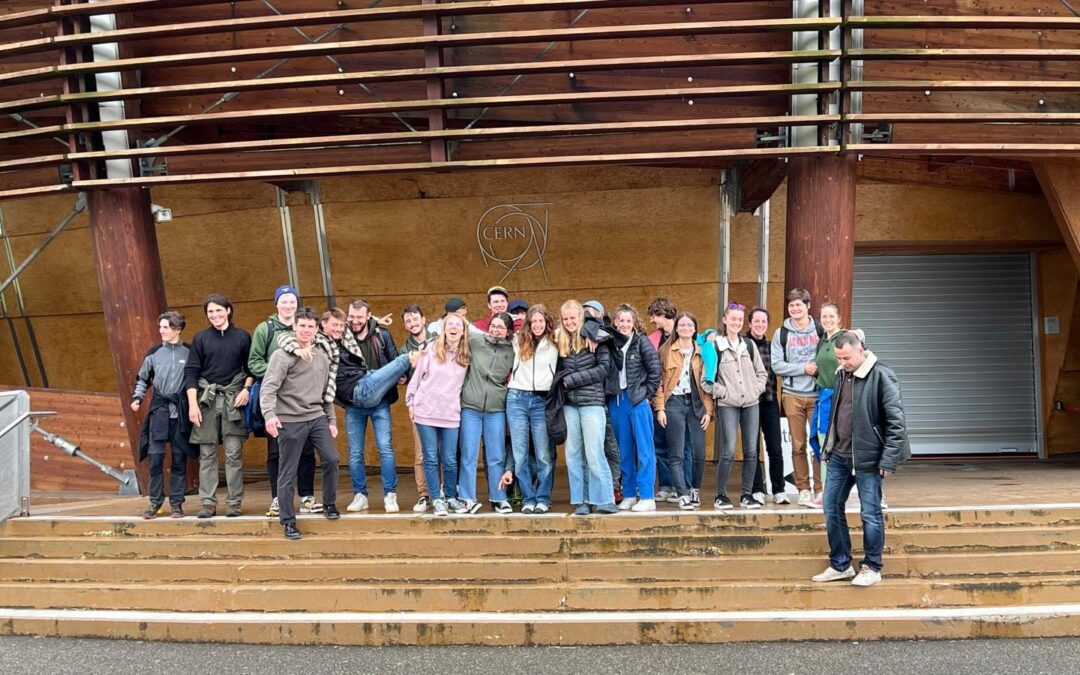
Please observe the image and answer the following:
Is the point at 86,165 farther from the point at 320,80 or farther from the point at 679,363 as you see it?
the point at 679,363

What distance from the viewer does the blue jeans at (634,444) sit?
694 cm

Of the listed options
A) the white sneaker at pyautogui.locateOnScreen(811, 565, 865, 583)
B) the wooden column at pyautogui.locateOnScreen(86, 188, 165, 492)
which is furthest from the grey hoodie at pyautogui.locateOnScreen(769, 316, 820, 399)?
the wooden column at pyautogui.locateOnScreen(86, 188, 165, 492)

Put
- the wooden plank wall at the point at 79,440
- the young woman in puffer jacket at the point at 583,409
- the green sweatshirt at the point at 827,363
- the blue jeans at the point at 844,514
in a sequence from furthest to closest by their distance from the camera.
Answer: the wooden plank wall at the point at 79,440, the young woman in puffer jacket at the point at 583,409, the green sweatshirt at the point at 827,363, the blue jeans at the point at 844,514

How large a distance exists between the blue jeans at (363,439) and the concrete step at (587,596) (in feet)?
3.77

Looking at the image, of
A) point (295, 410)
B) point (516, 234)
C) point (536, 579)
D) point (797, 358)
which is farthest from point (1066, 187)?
point (295, 410)

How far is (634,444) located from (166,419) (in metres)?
3.88

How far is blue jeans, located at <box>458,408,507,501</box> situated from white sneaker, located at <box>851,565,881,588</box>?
8.91ft

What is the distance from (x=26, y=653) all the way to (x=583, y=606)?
145 inches

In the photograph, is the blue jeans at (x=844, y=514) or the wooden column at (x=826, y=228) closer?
the blue jeans at (x=844, y=514)

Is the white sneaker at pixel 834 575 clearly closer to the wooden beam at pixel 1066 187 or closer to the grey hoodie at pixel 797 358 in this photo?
the grey hoodie at pixel 797 358

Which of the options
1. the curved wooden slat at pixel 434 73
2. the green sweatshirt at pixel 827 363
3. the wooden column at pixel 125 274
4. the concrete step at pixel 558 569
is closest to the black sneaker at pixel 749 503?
the concrete step at pixel 558 569

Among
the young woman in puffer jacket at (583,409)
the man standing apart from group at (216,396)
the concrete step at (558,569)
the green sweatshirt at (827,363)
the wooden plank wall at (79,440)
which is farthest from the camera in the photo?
the wooden plank wall at (79,440)

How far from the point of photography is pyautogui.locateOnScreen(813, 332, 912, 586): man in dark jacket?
567cm

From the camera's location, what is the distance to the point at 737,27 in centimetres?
771
